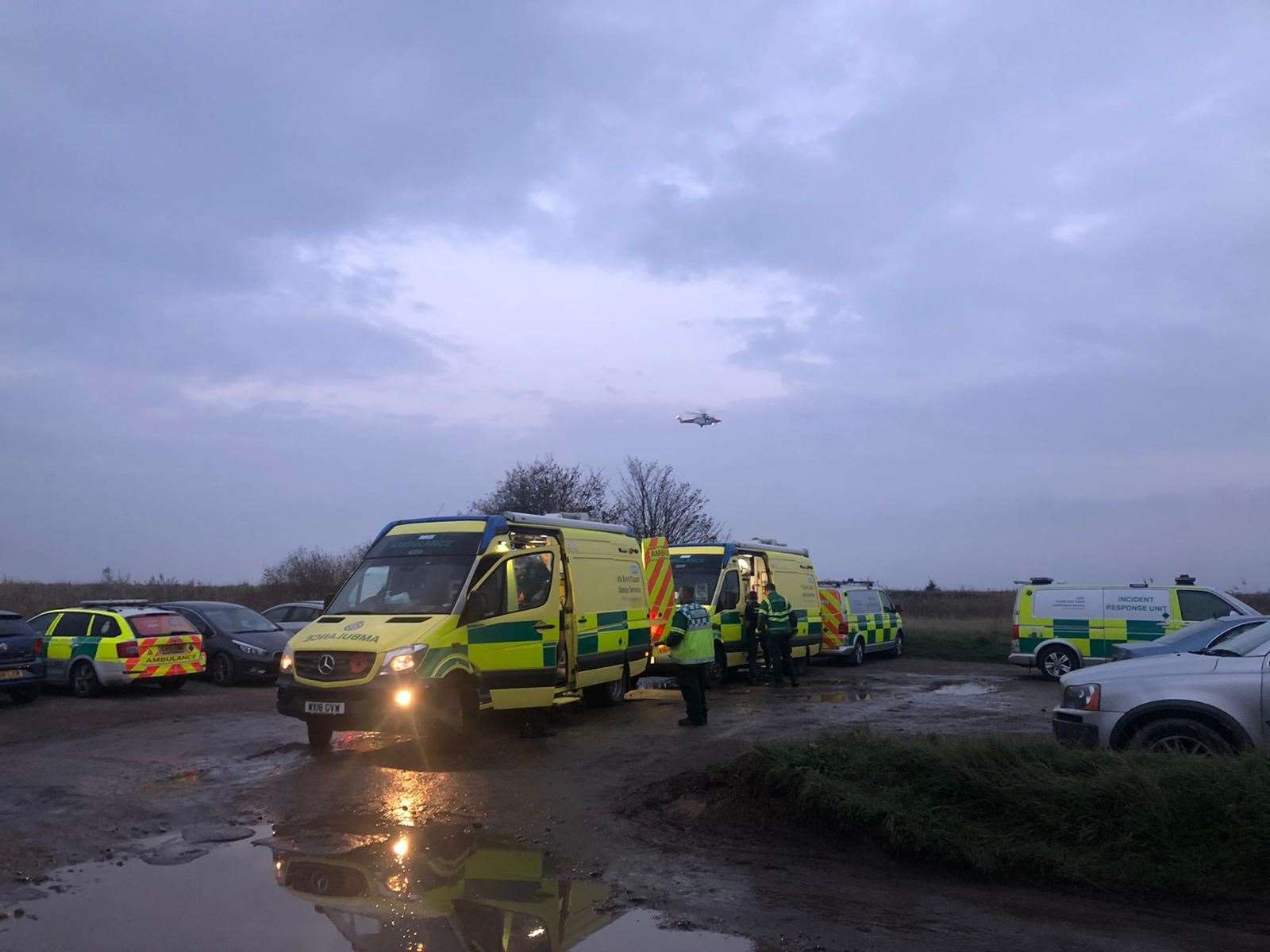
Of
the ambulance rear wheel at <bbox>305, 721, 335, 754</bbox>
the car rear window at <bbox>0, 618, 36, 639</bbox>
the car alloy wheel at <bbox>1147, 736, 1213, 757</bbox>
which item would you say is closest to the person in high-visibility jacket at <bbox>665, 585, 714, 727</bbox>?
the ambulance rear wheel at <bbox>305, 721, 335, 754</bbox>

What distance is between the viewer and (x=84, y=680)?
16.9m

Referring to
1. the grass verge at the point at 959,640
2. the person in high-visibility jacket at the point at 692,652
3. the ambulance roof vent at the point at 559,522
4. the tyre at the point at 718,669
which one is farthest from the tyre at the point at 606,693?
the grass verge at the point at 959,640

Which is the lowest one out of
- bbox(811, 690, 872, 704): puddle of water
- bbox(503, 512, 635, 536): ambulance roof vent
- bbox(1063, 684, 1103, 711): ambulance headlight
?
bbox(811, 690, 872, 704): puddle of water

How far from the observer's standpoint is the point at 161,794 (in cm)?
911

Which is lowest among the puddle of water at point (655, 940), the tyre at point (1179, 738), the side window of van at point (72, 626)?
the puddle of water at point (655, 940)

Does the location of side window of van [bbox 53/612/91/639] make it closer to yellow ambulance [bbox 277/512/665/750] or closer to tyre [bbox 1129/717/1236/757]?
yellow ambulance [bbox 277/512/665/750]

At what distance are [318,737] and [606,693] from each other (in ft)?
15.5

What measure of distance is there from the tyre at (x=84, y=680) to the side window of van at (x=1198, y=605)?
59.9ft

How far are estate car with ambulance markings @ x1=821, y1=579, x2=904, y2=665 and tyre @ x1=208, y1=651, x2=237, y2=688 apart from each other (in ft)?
38.2

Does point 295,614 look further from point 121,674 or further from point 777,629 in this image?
point 777,629

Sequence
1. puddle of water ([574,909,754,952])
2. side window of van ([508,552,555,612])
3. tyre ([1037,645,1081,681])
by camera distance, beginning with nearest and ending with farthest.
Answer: puddle of water ([574,909,754,952]) → side window of van ([508,552,555,612]) → tyre ([1037,645,1081,681])

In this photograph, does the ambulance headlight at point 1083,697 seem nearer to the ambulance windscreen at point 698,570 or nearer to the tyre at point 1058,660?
the ambulance windscreen at point 698,570

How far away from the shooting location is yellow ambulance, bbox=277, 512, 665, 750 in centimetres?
1050

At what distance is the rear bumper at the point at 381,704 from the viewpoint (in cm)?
1038
